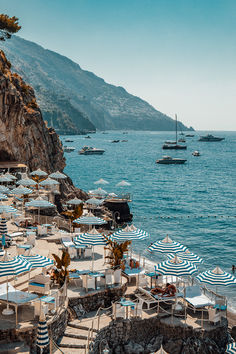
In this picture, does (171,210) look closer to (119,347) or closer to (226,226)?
(226,226)

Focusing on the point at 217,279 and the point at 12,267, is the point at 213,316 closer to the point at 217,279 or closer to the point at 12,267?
the point at 217,279

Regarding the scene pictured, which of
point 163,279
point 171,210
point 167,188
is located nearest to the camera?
point 163,279

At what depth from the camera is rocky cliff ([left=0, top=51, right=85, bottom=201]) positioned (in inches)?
1628

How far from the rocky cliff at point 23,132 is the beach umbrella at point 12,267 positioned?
2861 cm

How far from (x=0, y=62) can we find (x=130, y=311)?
3510 centimetres

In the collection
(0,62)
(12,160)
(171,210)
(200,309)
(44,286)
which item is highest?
(0,62)

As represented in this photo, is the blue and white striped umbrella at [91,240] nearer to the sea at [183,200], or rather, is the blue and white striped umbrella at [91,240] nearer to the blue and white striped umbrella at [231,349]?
the blue and white striped umbrella at [231,349]

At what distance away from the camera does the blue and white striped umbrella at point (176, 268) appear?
1691cm

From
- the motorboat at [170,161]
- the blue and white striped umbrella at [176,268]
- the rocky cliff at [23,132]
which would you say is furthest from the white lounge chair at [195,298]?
the motorboat at [170,161]

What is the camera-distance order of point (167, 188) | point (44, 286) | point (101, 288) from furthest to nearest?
point (167, 188) < point (101, 288) < point (44, 286)

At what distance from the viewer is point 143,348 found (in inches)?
640

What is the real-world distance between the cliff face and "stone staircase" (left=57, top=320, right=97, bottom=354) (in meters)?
29.4

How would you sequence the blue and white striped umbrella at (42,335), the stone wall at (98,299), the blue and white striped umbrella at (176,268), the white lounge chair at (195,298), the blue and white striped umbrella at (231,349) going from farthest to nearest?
the white lounge chair at (195,298) → the blue and white striped umbrella at (176,268) → the stone wall at (98,299) → the blue and white striped umbrella at (231,349) → the blue and white striped umbrella at (42,335)

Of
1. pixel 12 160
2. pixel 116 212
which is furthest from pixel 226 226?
pixel 12 160
